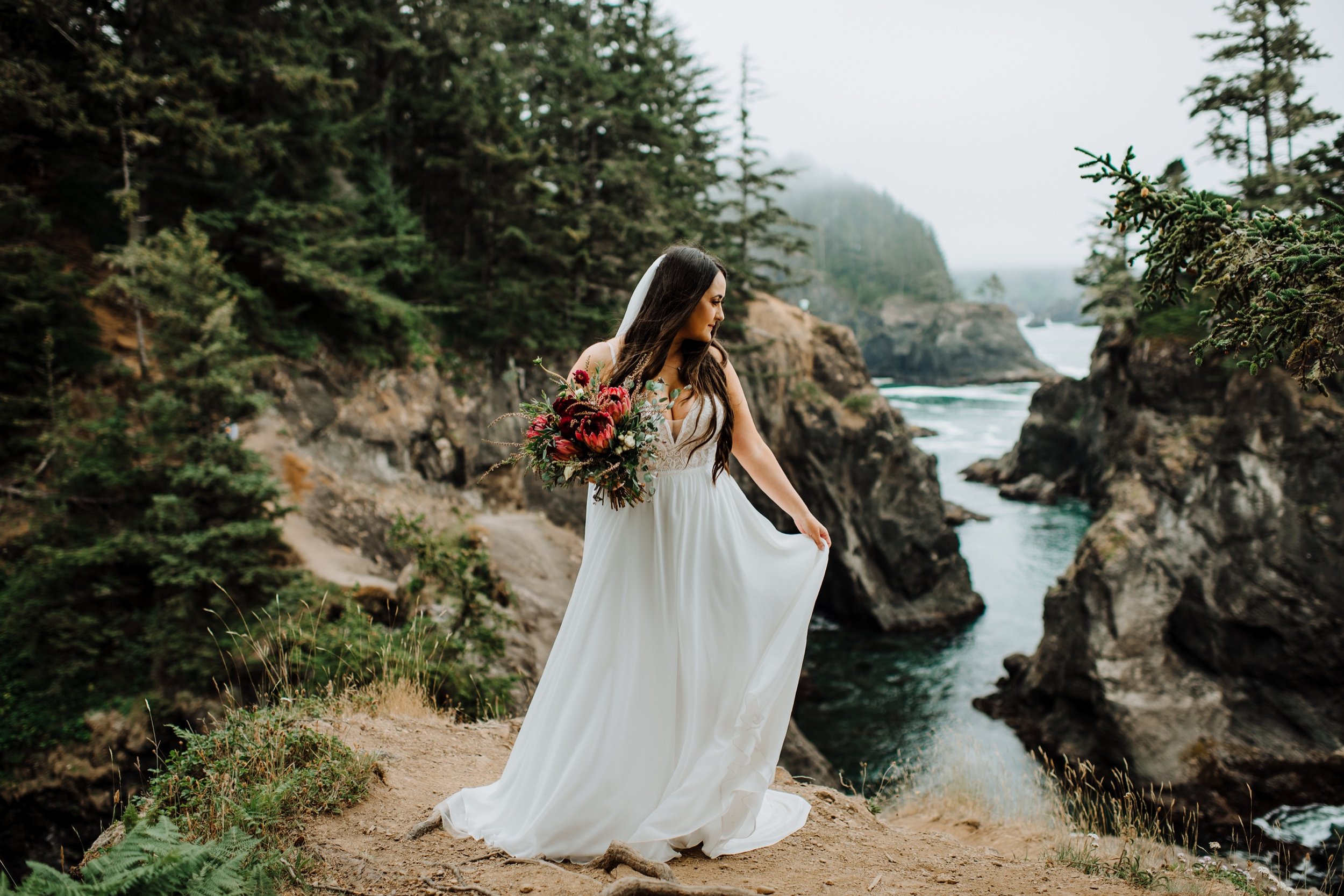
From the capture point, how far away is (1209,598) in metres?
16.2

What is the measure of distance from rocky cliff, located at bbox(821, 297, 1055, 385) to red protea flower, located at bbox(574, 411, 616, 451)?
7434 cm

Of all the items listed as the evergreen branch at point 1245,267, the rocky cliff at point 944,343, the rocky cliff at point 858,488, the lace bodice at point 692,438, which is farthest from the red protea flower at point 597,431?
the rocky cliff at point 944,343

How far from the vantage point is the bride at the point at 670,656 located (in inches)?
125

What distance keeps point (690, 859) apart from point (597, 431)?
198 cm

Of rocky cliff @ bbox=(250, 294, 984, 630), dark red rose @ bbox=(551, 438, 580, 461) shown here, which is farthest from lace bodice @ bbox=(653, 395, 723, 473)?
rocky cliff @ bbox=(250, 294, 984, 630)

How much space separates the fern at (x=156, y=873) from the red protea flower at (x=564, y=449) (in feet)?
6.16

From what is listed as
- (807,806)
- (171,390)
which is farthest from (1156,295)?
(171,390)

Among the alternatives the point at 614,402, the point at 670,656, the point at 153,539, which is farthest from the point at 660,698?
the point at 153,539

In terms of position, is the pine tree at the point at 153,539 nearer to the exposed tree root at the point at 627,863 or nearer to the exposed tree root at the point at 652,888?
the exposed tree root at the point at 627,863

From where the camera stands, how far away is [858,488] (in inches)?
1035

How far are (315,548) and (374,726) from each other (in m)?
7.84

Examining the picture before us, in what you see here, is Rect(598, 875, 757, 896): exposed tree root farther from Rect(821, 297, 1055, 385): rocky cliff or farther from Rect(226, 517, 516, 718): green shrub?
Rect(821, 297, 1055, 385): rocky cliff

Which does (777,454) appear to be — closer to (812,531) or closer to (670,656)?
(812,531)

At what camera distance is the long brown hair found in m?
3.34
